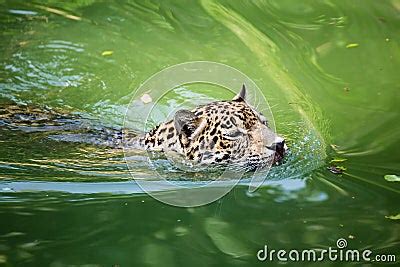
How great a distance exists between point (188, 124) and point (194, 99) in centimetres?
A: 201

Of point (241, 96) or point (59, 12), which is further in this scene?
point (59, 12)

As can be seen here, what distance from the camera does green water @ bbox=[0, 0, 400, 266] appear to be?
A: 499cm

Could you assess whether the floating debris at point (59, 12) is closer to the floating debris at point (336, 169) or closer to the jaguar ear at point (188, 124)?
the jaguar ear at point (188, 124)

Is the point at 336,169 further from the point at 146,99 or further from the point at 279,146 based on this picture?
the point at 146,99

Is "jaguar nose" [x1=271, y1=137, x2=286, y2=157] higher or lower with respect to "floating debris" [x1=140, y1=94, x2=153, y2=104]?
lower

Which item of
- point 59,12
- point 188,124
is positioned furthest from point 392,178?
point 59,12

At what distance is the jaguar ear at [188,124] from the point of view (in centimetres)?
617

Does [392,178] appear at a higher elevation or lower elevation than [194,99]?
lower

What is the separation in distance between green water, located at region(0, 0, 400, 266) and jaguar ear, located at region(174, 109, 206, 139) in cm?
64

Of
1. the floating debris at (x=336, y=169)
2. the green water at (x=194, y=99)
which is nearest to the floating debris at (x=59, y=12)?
the green water at (x=194, y=99)

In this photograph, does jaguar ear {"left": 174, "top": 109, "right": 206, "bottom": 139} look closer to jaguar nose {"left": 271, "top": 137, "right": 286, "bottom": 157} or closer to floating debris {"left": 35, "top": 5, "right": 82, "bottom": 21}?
jaguar nose {"left": 271, "top": 137, "right": 286, "bottom": 157}

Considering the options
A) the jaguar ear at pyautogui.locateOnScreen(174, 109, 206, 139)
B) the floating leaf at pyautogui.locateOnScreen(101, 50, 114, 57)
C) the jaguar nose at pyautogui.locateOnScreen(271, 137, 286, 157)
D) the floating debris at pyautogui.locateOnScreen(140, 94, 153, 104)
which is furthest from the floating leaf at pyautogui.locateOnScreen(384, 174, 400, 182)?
the floating leaf at pyautogui.locateOnScreen(101, 50, 114, 57)

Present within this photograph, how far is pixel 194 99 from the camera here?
8.23m

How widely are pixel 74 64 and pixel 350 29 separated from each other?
11.7 feet
